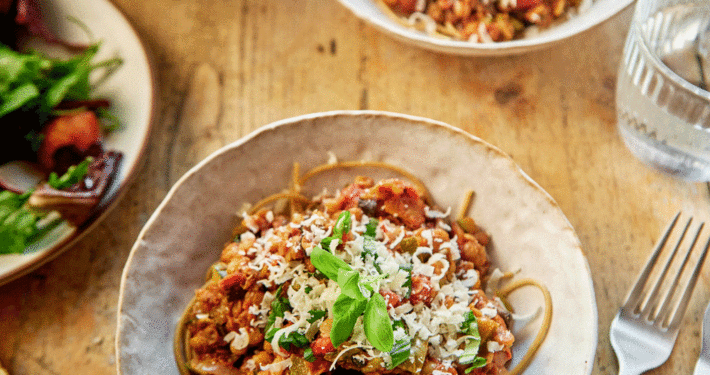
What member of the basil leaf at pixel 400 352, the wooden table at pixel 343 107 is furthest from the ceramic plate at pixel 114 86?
the basil leaf at pixel 400 352

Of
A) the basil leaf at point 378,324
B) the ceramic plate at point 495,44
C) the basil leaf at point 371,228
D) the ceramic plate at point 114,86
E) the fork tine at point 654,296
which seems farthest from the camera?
the ceramic plate at point 495,44

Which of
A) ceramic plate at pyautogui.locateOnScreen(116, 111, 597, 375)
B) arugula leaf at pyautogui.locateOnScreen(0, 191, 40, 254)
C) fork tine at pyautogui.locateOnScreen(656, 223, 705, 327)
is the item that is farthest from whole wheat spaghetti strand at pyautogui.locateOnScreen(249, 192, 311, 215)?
fork tine at pyautogui.locateOnScreen(656, 223, 705, 327)

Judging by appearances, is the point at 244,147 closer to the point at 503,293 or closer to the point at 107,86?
the point at 107,86

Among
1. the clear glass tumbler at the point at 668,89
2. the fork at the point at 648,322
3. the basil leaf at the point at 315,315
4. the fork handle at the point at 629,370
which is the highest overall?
the clear glass tumbler at the point at 668,89

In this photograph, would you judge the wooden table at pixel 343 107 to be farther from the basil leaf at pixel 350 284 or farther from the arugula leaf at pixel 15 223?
the basil leaf at pixel 350 284

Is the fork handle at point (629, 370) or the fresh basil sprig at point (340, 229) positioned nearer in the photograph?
the fresh basil sprig at point (340, 229)

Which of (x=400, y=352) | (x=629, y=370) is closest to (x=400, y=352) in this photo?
(x=400, y=352)

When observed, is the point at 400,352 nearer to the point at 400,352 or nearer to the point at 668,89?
the point at 400,352
